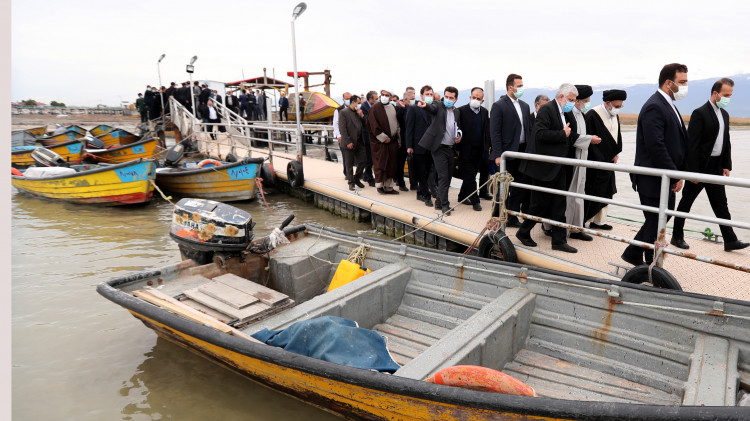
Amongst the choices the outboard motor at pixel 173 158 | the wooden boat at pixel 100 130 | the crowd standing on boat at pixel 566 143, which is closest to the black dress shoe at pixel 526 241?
the crowd standing on boat at pixel 566 143

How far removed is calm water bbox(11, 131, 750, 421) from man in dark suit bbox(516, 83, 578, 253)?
329 centimetres

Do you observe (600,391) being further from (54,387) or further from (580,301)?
(54,387)

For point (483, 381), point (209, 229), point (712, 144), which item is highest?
point (712, 144)

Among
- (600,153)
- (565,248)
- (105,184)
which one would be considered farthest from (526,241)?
(105,184)

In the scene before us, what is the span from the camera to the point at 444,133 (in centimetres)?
706

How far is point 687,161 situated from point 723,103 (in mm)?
659

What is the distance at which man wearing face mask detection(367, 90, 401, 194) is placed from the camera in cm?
884

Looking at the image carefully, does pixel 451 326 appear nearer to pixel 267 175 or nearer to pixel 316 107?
pixel 267 175

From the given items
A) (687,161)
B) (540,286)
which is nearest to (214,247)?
(540,286)

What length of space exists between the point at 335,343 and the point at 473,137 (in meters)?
4.87

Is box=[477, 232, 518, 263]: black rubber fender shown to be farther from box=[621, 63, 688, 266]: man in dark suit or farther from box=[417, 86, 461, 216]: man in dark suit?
box=[417, 86, 461, 216]: man in dark suit

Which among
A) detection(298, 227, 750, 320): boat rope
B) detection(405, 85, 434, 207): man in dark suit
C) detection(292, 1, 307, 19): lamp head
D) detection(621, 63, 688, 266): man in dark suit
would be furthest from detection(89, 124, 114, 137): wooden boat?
detection(621, 63, 688, 266): man in dark suit

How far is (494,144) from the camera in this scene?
6691 millimetres

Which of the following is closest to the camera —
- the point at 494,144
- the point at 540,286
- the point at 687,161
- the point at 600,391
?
the point at 600,391
